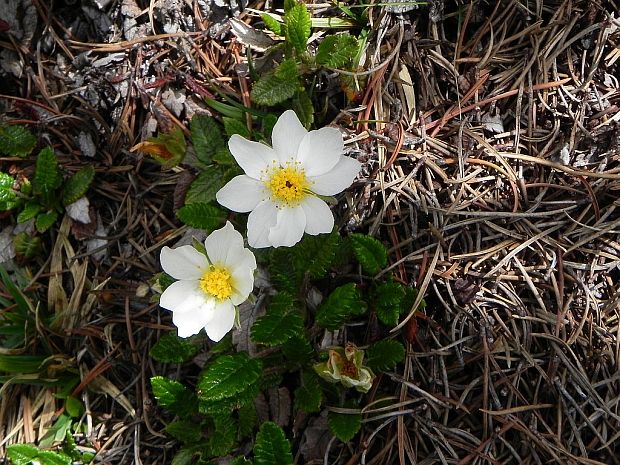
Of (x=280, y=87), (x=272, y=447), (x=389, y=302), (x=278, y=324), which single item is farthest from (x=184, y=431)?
(x=280, y=87)

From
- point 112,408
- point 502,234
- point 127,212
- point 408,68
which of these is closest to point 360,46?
point 408,68

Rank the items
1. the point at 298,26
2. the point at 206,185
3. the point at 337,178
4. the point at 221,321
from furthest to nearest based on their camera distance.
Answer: the point at 206,185, the point at 298,26, the point at 221,321, the point at 337,178

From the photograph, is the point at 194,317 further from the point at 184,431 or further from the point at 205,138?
the point at 205,138

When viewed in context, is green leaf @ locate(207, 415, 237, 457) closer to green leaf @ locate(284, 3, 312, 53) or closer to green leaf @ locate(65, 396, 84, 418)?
green leaf @ locate(65, 396, 84, 418)

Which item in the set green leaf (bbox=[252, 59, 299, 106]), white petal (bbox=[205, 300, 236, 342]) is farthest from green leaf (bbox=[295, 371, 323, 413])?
green leaf (bbox=[252, 59, 299, 106])

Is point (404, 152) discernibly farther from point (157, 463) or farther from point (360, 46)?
point (157, 463)

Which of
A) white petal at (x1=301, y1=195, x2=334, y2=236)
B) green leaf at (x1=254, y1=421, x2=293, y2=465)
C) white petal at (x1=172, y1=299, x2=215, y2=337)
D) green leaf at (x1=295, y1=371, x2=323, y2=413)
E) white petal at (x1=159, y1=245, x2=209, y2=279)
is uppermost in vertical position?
white petal at (x1=301, y1=195, x2=334, y2=236)

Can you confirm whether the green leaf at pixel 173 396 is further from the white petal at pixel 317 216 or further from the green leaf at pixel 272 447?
the white petal at pixel 317 216
